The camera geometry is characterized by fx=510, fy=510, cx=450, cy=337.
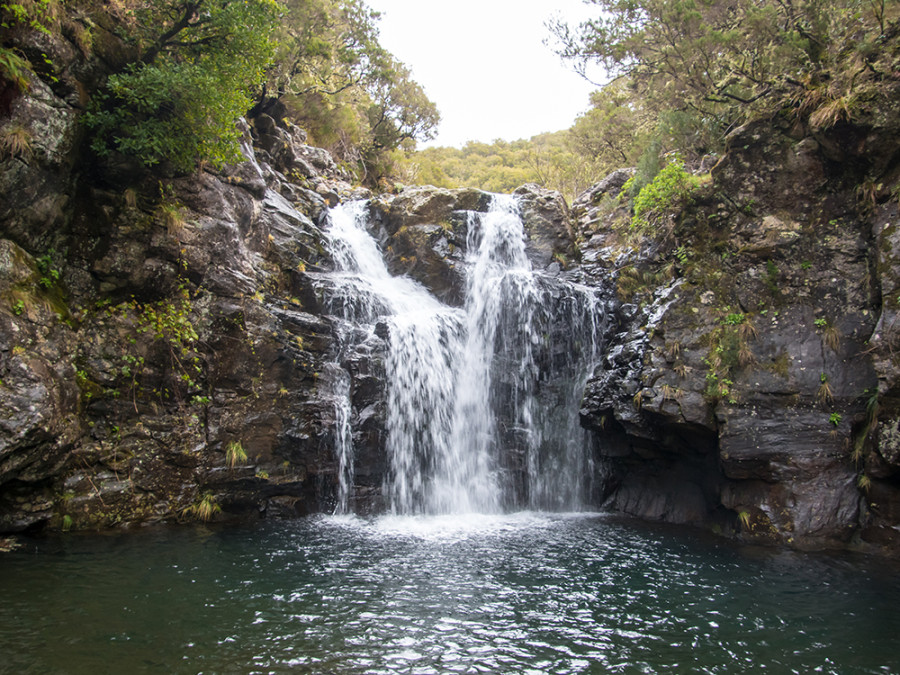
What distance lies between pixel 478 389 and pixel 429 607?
778 centimetres

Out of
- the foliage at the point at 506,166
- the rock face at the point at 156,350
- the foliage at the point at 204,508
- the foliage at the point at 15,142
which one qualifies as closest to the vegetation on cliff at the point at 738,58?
the rock face at the point at 156,350

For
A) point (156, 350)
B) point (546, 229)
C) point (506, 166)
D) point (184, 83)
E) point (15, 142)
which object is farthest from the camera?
point (506, 166)

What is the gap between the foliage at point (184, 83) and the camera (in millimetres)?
10016

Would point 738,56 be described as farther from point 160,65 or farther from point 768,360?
point 160,65

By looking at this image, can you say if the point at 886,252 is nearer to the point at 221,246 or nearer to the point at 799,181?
the point at 799,181

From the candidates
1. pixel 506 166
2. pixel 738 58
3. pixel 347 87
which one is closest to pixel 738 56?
pixel 738 58

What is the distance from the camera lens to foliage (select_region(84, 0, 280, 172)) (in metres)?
10.0

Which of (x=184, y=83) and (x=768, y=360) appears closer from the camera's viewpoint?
(x=184, y=83)

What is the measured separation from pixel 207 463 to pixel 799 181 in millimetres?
14235

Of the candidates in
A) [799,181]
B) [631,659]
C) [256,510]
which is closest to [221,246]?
[256,510]

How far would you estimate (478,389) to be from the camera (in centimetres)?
1412

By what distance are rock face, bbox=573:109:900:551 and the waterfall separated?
124cm

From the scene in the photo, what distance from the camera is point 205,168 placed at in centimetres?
1248

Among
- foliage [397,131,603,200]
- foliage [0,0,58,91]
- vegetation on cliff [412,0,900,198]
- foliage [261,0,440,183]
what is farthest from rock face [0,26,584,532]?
foliage [397,131,603,200]
